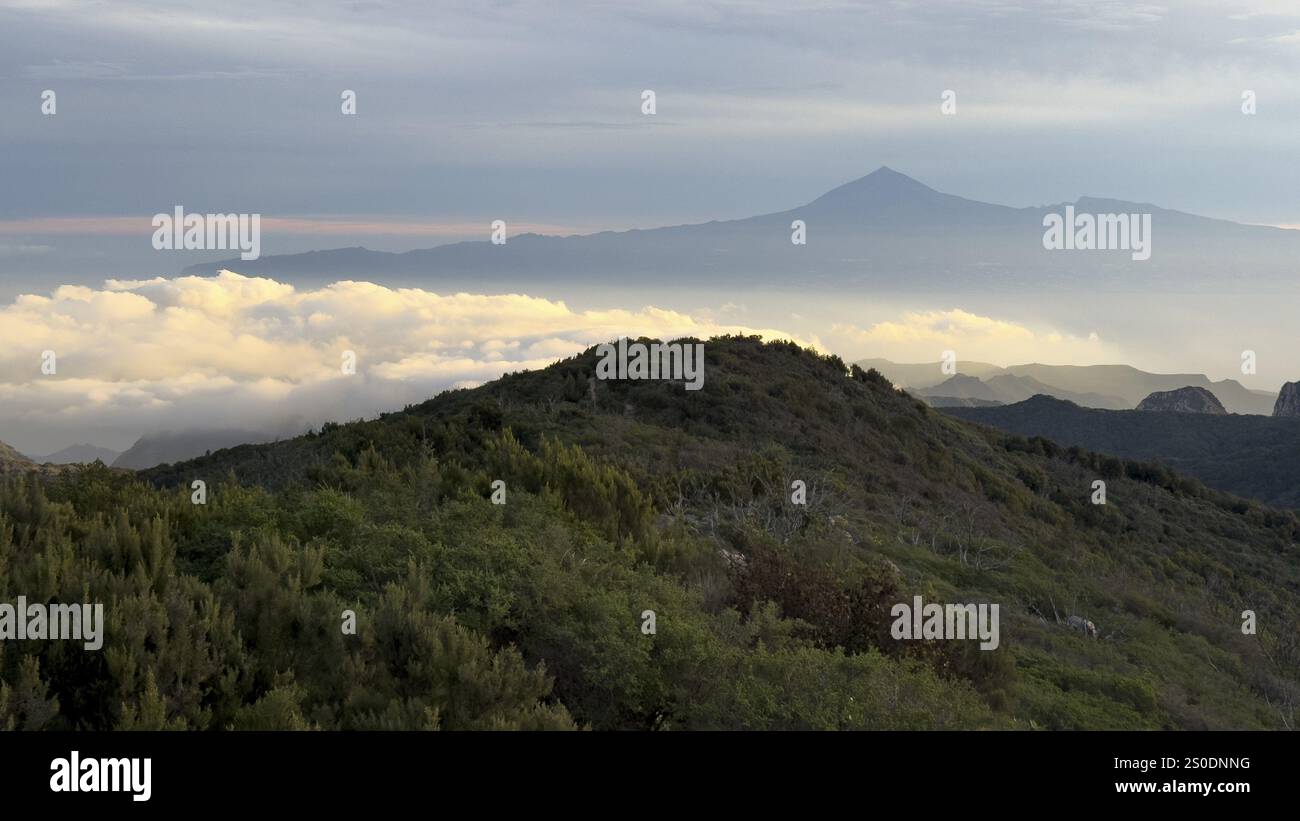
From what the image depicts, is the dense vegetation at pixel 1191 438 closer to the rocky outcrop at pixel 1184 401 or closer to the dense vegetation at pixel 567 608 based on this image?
the rocky outcrop at pixel 1184 401

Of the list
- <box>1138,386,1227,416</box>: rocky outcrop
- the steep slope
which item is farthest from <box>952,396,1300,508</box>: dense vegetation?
the steep slope

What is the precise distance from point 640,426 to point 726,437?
259cm

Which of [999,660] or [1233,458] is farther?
[1233,458]

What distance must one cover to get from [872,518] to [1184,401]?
94.0 meters

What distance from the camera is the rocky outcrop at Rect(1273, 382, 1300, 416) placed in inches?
3925

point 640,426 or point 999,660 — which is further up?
point 640,426

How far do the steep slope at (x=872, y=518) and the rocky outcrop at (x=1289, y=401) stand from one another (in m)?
73.1

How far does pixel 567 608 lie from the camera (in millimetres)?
7402

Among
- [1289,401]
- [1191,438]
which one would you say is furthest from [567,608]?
[1289,401]

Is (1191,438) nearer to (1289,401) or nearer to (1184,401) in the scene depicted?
(1184,401)
